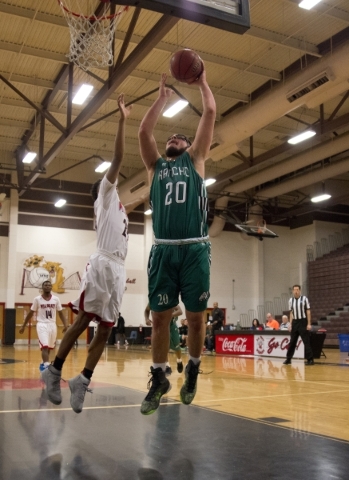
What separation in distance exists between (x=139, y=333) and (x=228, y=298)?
557cm

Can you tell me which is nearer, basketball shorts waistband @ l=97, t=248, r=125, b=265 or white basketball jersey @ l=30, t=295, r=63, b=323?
basketball shorts waistband @ l=97, t=248, r=125, b=265

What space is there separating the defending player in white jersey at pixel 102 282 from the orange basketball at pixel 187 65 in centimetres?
56

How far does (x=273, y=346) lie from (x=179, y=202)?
13966 millimetres

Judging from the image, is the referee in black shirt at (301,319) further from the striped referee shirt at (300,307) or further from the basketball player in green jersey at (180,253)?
the basketball player in green jersey at (180,253)

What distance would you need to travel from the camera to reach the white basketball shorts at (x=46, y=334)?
998cm

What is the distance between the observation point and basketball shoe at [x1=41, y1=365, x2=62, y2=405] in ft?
14.7

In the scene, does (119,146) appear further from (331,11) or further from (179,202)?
(331,11)

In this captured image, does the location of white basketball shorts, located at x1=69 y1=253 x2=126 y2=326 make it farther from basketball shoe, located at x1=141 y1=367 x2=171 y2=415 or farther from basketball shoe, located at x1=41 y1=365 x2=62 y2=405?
basketball shoe, located at x1=141 y1=367 x2=171 y2=415

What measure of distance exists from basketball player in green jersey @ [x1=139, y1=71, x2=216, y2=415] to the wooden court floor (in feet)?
1.49

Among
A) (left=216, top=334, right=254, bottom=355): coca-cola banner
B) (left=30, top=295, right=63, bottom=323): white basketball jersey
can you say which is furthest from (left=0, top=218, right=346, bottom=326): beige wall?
Answer: (left=30, top=295, right=63, bottom=323): white basketball jersey

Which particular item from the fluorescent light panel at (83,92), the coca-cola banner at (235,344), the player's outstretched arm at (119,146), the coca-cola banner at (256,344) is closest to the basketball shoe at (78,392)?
the player's outstretched arm at (119,146)

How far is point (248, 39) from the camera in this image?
14.9 meters

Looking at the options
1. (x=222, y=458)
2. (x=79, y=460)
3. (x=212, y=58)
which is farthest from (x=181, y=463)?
(x=212, y=58)

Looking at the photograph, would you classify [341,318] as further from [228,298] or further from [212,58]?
[212,58]
